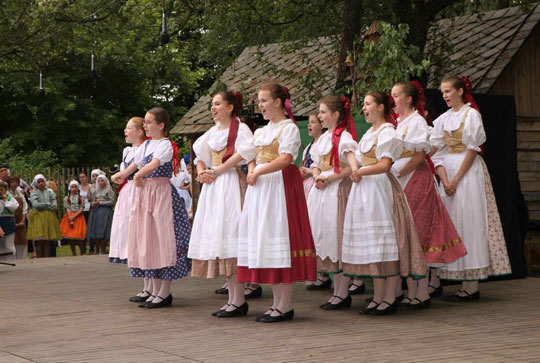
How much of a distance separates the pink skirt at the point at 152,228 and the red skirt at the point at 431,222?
6.47 feet

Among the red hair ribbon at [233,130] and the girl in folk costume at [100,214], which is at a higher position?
the red hair ribbon at [233,130]

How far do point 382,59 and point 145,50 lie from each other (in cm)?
2330

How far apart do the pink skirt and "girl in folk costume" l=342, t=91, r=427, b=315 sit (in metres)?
1.51

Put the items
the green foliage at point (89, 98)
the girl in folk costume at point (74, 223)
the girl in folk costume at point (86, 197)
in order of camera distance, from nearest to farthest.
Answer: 1. the girl in folk costume at point (74, 223)
2. the girl in folk costume at point (86, 197)
3. the green foliage at point (89, 98)

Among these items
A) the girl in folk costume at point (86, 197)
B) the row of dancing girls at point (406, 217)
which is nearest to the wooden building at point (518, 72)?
the row of dancing girls at point (406, 217)

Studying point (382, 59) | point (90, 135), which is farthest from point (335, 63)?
point (90, 135)

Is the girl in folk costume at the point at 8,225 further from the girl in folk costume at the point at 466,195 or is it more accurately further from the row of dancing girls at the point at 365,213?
the girl in folk costume at the point at 466,195

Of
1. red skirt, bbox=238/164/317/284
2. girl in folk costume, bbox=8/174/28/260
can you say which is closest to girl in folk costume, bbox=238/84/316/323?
red skirt, bbox=238/164/317/284

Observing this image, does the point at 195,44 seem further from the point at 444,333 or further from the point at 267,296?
the point at 444,333

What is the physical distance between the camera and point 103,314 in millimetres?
6922

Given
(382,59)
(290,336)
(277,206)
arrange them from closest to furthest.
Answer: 1. (290,336)
2. (277,206)
3. (382,59)

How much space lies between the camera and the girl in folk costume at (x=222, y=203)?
653 centimetres

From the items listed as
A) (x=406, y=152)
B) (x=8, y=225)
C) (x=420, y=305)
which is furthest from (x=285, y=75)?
(x=420, y=305)

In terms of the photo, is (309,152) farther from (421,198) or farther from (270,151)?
(270,151)
